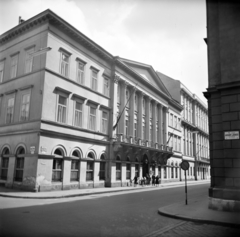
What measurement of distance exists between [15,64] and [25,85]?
11.5 ft

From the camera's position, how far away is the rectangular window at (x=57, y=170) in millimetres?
22734

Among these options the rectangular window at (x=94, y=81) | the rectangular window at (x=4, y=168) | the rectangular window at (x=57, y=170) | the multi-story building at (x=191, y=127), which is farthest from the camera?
the multi-story building at (x=191, y=127)

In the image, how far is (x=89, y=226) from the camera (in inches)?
342

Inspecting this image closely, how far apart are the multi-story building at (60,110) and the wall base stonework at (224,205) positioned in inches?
539

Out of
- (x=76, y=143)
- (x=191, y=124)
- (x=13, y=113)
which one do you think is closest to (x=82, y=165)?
(x=76, y=143)

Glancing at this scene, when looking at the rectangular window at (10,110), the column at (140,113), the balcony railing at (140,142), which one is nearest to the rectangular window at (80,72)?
the rectangular window at (10,110)

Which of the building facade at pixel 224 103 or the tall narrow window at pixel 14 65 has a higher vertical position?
the tall narrow window at pixel 14 65

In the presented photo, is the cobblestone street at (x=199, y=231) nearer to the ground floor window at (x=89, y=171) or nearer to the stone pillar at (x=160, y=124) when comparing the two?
the ground floor window at (x=89, y=171)

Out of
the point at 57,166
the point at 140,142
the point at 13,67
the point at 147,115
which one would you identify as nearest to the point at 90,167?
the point at 57,166

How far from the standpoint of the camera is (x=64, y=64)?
25344 mm

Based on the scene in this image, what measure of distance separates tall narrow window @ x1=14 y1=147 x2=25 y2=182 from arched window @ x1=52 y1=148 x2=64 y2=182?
272 cm

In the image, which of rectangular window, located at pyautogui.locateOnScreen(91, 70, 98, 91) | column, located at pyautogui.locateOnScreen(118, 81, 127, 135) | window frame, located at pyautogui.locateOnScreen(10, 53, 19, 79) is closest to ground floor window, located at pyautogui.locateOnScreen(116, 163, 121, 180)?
column, located at pyautogui.locateOnScreen(118, 81, 127, 135)

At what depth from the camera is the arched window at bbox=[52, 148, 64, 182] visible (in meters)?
22.8

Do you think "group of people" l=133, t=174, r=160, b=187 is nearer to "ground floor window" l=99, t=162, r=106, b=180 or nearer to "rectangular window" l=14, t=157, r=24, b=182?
"ground floor window" l=99, t=162, r=106, b=180
